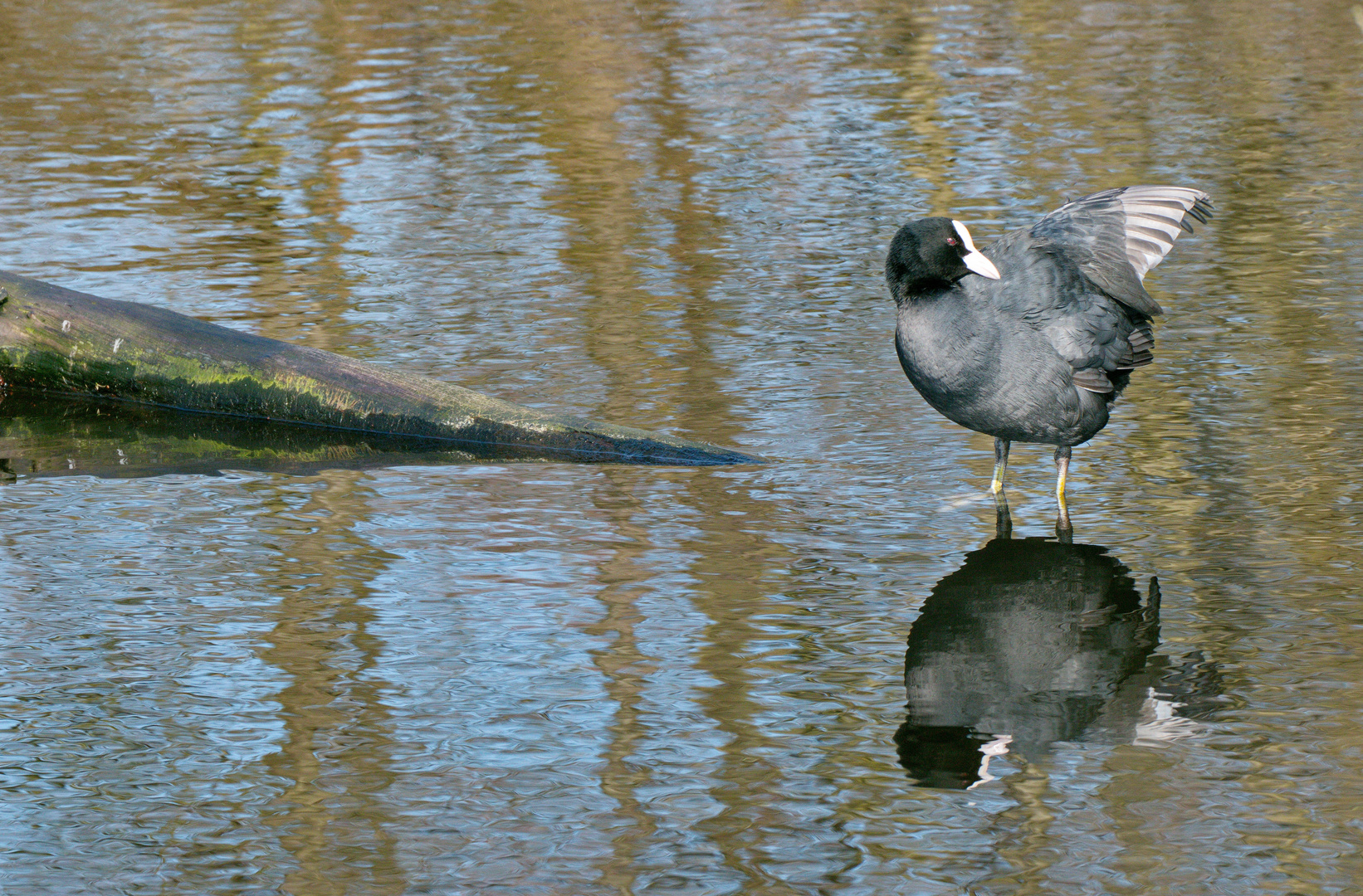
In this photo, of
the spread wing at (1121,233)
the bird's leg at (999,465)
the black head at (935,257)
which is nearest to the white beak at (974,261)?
the black head at (935,257)

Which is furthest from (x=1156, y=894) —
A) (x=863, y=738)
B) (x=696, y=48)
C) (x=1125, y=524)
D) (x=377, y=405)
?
(x=696, y=48)

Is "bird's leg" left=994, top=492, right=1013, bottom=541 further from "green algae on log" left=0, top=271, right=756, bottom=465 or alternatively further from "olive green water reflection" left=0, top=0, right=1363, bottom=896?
"green algae on log" left=0, top=271, right=756, bottom=465

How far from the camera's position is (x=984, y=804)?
3904 mm

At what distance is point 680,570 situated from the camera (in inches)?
215

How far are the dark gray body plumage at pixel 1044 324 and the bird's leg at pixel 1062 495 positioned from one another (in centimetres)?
5

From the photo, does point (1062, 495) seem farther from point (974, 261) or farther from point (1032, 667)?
point (1032, 667)

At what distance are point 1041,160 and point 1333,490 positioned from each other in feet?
22.5

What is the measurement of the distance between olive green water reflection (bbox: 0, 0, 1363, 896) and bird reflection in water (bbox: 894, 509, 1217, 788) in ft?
0.08

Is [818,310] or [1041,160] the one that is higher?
[1041,160]

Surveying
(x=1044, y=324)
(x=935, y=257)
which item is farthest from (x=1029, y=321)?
(x=935, y=257)

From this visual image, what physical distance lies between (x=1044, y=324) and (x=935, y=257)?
47 centimetres

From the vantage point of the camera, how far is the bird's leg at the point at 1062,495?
5734mm

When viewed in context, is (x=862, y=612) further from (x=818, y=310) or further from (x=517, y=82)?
(x=517, y=82)

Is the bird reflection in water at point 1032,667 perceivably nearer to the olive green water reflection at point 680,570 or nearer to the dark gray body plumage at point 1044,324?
the olive green water reflection at point 680,570
